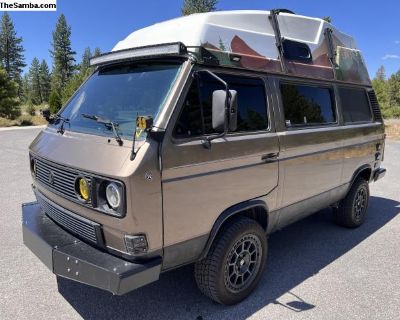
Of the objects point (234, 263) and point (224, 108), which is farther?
point (234, 263)

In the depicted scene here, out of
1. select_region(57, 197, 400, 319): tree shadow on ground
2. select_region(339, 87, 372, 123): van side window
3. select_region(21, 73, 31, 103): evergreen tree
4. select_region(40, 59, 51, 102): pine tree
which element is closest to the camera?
select_region(57, 197, 400, 319): tree shadow on ground

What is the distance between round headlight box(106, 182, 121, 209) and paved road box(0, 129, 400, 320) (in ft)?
3.90

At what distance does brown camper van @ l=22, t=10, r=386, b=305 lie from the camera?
270cm

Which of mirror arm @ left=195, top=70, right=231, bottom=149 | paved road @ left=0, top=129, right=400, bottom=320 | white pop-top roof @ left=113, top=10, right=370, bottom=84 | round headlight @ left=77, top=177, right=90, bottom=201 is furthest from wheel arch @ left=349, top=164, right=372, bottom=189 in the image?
round headlight @ left=77, top=177, right=90, bottom=201

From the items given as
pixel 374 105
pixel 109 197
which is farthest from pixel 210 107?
pixel 374 105

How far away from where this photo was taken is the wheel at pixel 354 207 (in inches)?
216

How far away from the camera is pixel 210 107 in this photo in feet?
10.2

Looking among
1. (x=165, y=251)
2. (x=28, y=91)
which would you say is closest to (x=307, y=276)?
(x=165, y=251)

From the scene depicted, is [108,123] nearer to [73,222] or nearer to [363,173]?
[73,222]

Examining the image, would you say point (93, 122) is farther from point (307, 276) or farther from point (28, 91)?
point (28, 91)

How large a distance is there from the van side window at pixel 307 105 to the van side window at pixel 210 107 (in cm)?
43

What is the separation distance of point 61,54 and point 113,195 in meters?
71.4

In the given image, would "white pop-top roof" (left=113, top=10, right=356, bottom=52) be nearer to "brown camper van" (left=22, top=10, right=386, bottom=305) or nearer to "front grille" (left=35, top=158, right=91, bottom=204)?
"brown camper van" (left=22, top=10, right=386, bottom=305)

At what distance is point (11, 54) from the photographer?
66125mm
